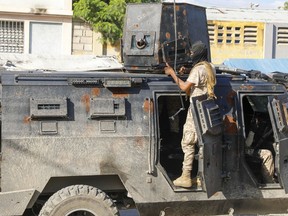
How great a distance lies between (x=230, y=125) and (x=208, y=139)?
1.65 feet

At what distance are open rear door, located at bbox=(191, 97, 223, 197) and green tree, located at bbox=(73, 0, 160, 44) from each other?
41.5 ft

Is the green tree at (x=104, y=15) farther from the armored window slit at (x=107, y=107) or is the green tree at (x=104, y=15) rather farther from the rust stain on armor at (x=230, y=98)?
the armored window slit at (x=107, y=107)

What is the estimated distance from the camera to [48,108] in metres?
5.41

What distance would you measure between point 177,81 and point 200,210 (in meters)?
1.30

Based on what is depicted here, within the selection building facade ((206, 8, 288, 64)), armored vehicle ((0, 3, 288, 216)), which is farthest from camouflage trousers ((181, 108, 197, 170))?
building facade ((206, 8, 288, 64))

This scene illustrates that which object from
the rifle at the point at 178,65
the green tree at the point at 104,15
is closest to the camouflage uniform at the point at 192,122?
the rifle at the point at 178,65

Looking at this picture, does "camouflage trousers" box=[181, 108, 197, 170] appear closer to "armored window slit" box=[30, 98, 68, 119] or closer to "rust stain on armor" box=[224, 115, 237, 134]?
"rust stain on armor" box=[224, 115, 237, 134]

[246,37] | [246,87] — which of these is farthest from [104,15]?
[246,87]

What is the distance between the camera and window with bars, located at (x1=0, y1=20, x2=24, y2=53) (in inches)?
706

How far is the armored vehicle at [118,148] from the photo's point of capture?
532 centimetres

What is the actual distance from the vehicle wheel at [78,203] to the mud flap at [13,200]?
179 millimetres

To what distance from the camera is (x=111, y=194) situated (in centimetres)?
590

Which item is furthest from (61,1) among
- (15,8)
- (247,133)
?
(247,133)

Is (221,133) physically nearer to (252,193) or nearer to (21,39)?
(252,193)
